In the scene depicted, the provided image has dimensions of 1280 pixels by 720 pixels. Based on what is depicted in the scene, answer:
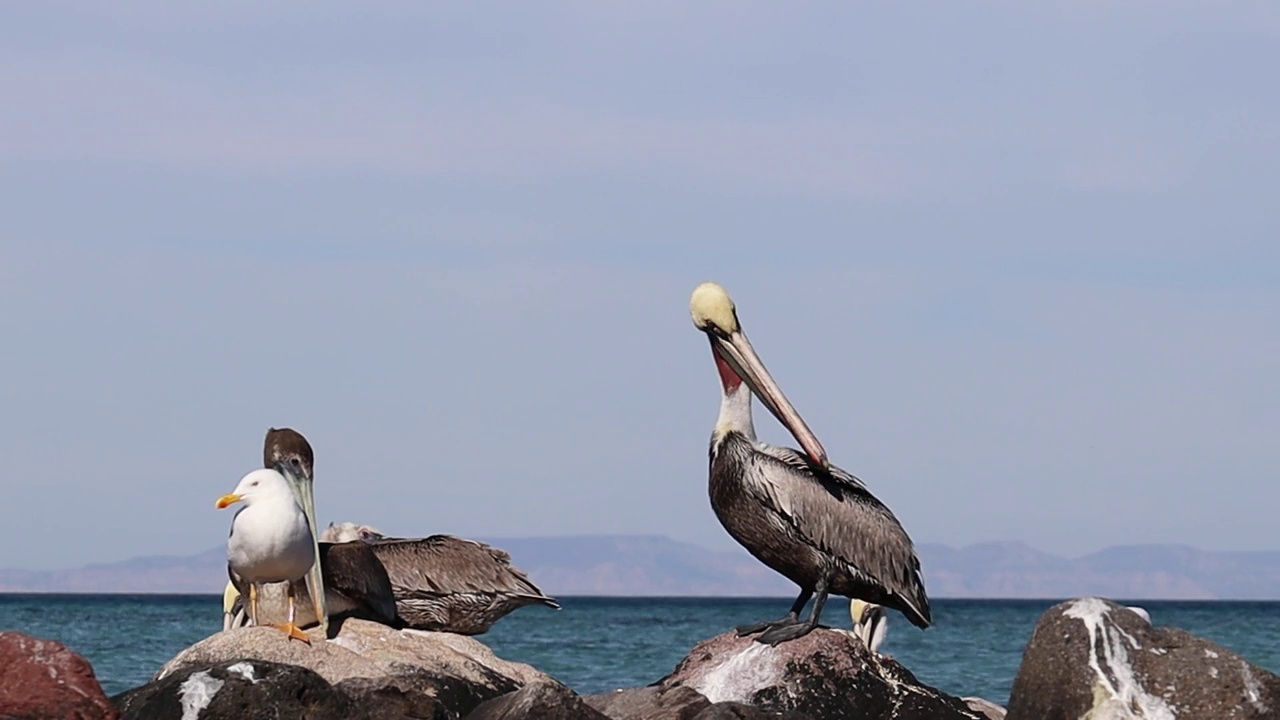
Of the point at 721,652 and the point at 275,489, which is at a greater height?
the point at 275,489

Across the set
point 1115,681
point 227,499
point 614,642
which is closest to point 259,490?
point 227,499

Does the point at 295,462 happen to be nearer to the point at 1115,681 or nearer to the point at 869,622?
the point at 1115,681

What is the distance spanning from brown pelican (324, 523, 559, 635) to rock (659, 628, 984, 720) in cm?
170

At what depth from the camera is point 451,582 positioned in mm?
9992

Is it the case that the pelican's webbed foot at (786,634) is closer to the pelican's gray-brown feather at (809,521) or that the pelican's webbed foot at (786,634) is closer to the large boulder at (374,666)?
the pelican's gray-brown feather at (809,521)

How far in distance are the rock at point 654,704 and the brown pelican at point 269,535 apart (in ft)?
4.45

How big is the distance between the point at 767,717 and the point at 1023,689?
1370 millimetres

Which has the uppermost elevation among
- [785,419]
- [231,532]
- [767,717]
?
[785,419]

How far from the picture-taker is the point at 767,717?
7.48 metres

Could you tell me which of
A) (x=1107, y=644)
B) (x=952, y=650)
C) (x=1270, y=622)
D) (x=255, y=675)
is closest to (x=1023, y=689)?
(x=1107, y=644)

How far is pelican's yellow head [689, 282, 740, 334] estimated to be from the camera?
354 inches

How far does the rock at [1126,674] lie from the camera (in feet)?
26.0

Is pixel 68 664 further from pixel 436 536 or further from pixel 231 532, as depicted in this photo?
pixel 436 536

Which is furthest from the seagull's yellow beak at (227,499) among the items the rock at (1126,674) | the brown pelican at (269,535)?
the rock at (1126,674)
